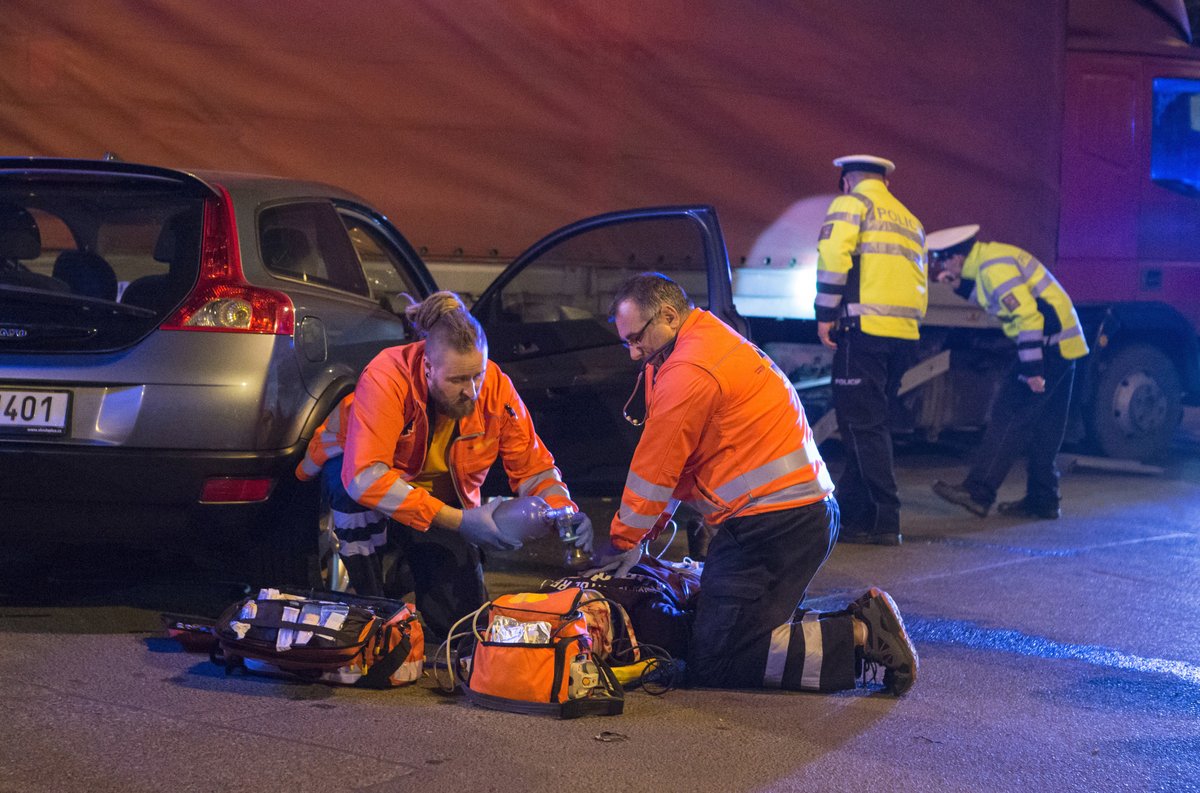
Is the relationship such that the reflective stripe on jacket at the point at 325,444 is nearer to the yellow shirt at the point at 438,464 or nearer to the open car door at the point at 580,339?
the yellow shirt at the point at 438,464

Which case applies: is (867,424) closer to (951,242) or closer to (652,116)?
(951,242)

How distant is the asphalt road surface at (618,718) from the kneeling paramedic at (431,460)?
572mm

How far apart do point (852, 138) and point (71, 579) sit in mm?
4988

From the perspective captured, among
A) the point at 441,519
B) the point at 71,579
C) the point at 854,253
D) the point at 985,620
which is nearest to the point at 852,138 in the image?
the point at 854,253

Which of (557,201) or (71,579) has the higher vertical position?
(557,201)

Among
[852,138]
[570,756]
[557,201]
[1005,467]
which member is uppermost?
[852,138]

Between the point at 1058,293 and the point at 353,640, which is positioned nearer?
the point at 353,640

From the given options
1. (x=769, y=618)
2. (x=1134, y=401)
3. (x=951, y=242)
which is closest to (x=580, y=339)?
(x=769, y=618)

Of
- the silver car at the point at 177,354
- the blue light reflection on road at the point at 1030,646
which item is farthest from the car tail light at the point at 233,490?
the blue light reflection on road at the point at 1030,646

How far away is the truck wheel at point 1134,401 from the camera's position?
9375 mm

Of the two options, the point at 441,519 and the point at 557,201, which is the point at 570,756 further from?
the point at 557,201

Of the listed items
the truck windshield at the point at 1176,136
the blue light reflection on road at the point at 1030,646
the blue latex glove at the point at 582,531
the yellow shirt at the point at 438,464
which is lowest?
the blue light reflection on road at the point at 1030,646

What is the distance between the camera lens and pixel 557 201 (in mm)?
7445

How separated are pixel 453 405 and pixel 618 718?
1.18 metres
